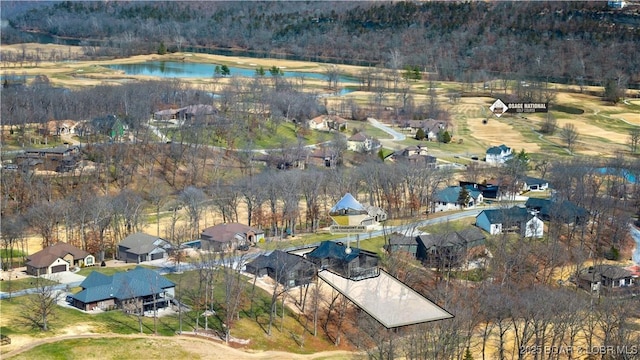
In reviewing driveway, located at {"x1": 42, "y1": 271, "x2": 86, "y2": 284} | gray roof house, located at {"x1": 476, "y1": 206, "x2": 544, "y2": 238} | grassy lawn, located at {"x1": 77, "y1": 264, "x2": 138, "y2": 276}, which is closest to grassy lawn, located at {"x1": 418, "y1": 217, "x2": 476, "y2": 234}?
gray roof house, located at {"x1": 476, "y1": 206, "x2": 544, "y2": 238}

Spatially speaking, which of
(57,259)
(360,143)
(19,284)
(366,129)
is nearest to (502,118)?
(366,129)

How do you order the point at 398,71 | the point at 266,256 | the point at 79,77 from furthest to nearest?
the point at 398,71, the point at 79,77, the point at 266,256

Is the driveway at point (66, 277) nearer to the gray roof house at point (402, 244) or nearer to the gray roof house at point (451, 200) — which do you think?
the gray roof house at point (402, 244)

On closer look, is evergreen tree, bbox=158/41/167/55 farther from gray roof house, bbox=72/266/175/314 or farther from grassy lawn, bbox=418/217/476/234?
gray roof house, bbox=72/266/175/314

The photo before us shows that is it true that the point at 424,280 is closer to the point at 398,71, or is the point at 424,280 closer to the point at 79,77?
the point at 79,77

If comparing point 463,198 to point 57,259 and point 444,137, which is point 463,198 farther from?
point 57,259

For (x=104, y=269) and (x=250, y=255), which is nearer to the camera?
(x=104, y=269)

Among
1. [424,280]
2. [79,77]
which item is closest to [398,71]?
[79,77]
